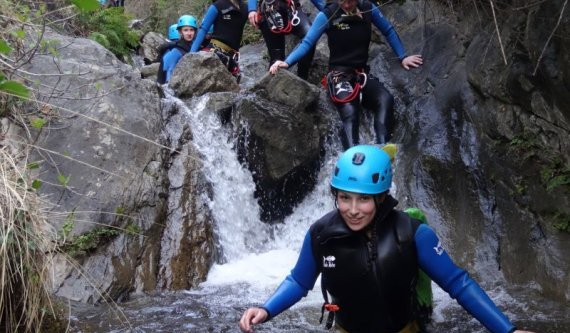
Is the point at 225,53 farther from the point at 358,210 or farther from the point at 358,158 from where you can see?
the point at 358,210

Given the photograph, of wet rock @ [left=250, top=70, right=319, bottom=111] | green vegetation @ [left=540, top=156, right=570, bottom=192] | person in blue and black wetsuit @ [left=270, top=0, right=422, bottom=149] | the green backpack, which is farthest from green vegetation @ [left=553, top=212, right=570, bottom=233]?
wet rock @ [left=250, top=70, right=319, bottom=111]

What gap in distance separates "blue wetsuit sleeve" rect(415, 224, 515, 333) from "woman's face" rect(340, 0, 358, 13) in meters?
4.87

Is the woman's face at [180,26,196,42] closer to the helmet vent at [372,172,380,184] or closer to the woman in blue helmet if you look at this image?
the woman in blue helmet

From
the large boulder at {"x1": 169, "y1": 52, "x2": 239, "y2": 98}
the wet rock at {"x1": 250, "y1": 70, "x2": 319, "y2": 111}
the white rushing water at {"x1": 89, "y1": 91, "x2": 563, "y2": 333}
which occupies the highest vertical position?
the large boulder at {"x1": 169, "y1": 52, "x2": 239, "y2": 98}

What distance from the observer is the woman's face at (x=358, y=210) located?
291 centimetres

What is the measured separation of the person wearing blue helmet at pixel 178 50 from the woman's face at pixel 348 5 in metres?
4.00

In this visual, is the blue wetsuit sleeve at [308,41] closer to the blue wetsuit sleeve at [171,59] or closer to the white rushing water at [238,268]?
the white rushing water at [238,268]

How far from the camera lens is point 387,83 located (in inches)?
325

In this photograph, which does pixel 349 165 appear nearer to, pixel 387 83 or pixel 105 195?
pixel 105 195

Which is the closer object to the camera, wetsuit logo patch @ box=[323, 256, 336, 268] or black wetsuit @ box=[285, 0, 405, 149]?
wetsuit logo patch @ box=[323, 256, 336, 268]

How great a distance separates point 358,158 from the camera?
3.01m

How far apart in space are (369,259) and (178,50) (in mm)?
8188

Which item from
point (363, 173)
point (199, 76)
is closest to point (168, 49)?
point (199, 76)

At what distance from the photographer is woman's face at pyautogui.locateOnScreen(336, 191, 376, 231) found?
291 cm
